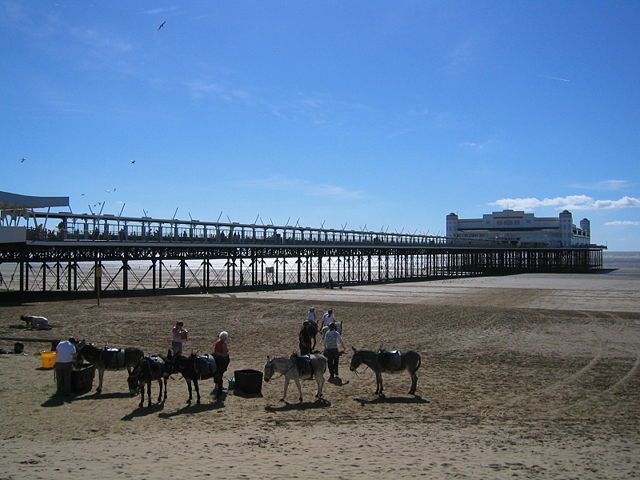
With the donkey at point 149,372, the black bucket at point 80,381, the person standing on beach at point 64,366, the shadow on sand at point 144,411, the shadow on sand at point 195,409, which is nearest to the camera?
the shadow on sand at point 144,411

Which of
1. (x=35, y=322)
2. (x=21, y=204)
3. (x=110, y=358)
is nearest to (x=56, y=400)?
(x=110, y=358)

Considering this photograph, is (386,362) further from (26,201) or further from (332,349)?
(26,201)

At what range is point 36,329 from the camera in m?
18.3

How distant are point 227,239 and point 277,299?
15.2 metres

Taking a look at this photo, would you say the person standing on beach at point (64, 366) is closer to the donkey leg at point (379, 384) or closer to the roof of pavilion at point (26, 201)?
the donkey leg at point (379, 384)

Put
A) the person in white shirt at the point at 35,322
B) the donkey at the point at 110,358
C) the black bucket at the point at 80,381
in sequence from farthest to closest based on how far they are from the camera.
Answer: the person in white shirt at the point at 35,322
the donkey at the point at 110,358
the black bucket at the point at 80,381

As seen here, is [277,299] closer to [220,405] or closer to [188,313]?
[188,313]

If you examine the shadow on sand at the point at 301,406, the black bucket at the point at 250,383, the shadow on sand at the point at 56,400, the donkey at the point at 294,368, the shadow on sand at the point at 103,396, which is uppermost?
the donkey at the point at 294,368

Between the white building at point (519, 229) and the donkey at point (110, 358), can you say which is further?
the white building at point (519, 229)

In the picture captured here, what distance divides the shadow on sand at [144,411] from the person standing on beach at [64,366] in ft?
5.31

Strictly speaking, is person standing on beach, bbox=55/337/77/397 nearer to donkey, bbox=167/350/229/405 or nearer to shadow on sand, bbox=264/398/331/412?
donkey, bbox=167/350/229/405

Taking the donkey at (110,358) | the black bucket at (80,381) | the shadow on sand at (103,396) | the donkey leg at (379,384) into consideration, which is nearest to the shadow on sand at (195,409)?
the shadow on sand at (103,396)

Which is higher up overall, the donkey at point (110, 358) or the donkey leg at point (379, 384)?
the donkey at point (110, 358)

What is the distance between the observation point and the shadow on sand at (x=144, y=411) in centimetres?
866
